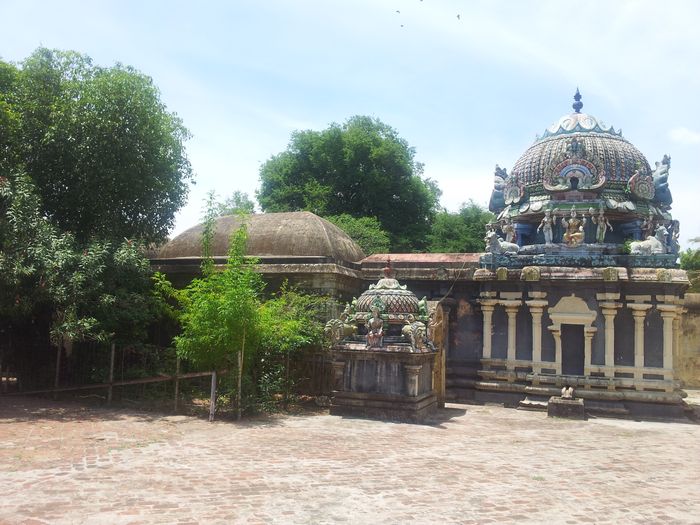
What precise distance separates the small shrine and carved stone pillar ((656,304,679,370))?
20.1 feet

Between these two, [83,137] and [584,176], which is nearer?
[83,137]

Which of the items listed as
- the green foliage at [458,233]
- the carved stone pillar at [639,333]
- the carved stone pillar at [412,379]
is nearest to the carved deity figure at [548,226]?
the carved stone pillar at [639,333]

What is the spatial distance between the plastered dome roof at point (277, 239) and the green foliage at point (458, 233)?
12991 mm

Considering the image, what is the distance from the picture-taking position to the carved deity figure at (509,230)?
1802 centimetres

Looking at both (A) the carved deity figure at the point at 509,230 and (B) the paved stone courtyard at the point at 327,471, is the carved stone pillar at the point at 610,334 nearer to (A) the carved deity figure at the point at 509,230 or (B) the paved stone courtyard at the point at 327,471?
(B) the paved stone courtyard at the point at 327,471

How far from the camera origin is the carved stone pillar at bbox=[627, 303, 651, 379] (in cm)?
1506

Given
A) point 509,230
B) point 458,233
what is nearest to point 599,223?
point 509,230

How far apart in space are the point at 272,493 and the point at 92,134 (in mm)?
10946

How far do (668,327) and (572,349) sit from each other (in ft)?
7.74

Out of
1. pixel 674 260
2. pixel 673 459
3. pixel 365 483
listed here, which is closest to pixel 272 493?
pixel 365 483

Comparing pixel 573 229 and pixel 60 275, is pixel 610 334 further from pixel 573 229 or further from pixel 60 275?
pixel 60 275

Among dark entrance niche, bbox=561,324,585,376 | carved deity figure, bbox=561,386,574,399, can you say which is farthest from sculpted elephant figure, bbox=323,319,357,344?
dark entrance niche, bbox=561,324,585,376

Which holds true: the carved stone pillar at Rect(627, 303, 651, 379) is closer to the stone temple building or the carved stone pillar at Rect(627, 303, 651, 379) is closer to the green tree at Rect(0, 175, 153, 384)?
the stone temple building

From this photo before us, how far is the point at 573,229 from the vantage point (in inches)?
653
